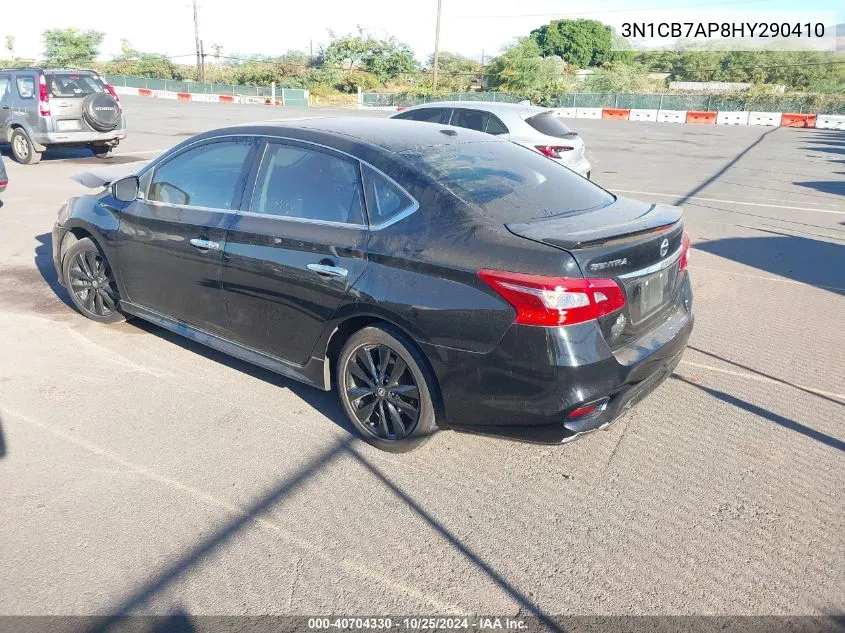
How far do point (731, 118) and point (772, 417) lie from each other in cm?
4099

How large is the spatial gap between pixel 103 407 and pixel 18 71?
1272 centimetres

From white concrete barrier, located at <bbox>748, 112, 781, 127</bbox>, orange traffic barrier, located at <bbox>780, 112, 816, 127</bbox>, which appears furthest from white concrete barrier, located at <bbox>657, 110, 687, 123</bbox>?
orange traffic barrier, located at <bbox>780, 112, 816, 127</bbox>

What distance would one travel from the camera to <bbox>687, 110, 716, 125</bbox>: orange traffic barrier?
4044 centimetres

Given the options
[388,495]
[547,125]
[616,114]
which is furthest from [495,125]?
[616,114]

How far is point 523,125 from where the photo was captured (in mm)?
10633

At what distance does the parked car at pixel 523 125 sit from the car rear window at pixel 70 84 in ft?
24.3

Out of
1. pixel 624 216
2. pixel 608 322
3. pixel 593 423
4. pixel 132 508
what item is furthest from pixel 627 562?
pixel 132 508

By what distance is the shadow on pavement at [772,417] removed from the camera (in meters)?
3.88

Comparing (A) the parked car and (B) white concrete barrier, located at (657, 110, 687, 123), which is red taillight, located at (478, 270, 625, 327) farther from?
(B) white concrete barrier, located at (657, 110, 687, 123)

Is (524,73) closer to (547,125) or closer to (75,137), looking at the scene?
(75,137)

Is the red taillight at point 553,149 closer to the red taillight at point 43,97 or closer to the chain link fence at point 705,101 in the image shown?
the red taillight at point 43,97

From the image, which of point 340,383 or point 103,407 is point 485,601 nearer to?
point 340,383

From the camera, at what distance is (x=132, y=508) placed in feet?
10.7

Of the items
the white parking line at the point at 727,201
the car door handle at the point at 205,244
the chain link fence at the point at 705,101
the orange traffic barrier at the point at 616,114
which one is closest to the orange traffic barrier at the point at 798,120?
the chain link fence at the point at 705,101
